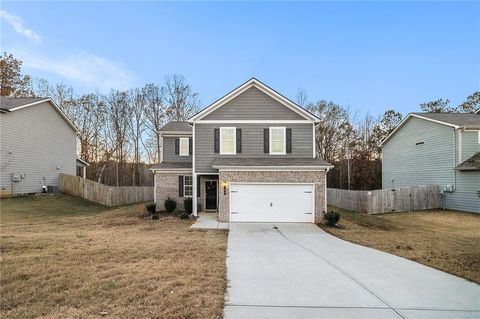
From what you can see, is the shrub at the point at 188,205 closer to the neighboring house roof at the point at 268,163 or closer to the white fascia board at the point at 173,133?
the neighboring house roof at the point at 268,163

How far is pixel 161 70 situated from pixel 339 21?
2682 cm

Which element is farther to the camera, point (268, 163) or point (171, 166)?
point (171, 166)

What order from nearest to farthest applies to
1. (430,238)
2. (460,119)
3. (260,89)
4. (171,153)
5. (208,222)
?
(430,238) → (208,222) → (260,89) → (171,153) → (460,119)

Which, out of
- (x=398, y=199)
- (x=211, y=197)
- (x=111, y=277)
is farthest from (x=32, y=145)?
(x=398, y=199)

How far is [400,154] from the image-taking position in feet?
95.8

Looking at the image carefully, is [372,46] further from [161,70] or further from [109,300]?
[161,70]

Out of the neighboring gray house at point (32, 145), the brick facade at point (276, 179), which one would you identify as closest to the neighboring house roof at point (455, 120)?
the brick facade at point (276, 179)

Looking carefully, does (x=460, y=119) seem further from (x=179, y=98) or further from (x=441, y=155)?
(x=179, y=98)

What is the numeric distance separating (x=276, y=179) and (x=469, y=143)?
15.3 m

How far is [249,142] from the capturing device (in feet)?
61.7

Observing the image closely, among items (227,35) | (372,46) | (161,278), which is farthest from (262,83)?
(161,278)

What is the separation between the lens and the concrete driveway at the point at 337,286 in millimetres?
5160

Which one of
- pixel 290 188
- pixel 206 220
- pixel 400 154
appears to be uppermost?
pixel 400 154

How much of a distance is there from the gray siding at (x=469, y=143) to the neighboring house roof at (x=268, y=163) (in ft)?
39.9
